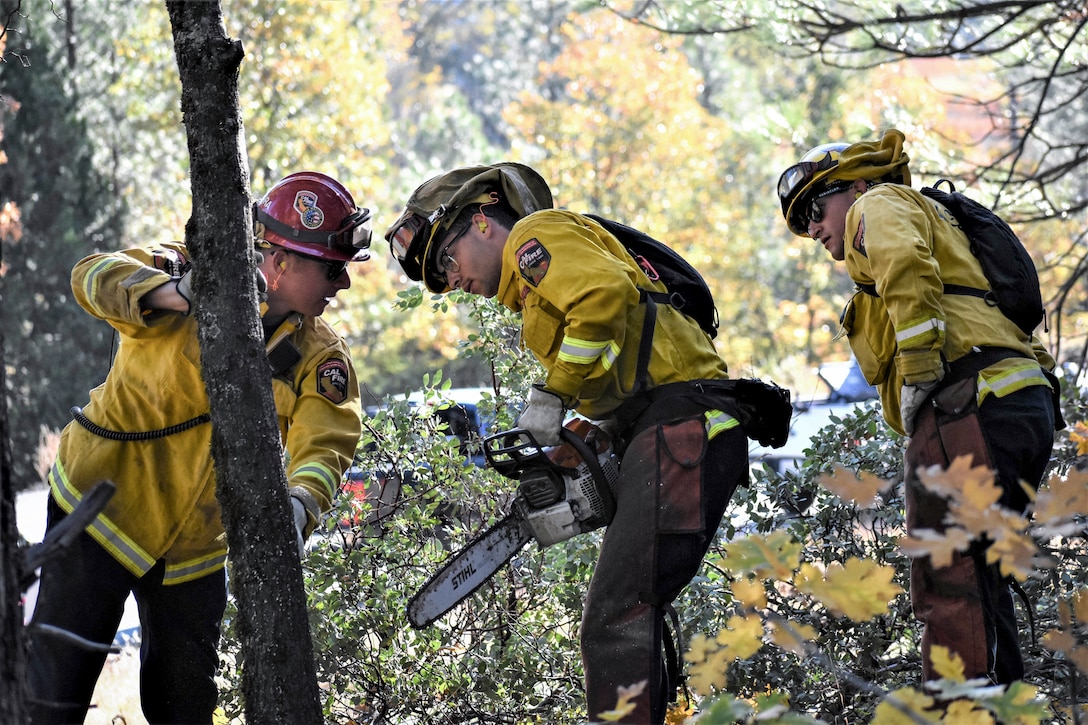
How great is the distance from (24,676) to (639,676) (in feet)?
5.20

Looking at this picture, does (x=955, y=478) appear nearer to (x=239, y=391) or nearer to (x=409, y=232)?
(x=239, y=391)

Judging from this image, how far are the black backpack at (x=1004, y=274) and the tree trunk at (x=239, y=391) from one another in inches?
85.9

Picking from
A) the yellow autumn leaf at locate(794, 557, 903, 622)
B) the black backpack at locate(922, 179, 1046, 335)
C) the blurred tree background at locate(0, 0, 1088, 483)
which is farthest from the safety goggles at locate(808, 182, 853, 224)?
the blurred tree background at locate(0, 0, 1088, 483)

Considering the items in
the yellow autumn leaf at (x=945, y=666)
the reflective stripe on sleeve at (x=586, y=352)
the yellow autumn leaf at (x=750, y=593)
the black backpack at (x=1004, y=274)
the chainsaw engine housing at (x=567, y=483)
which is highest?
the black backpack at (x=1004, y=274)

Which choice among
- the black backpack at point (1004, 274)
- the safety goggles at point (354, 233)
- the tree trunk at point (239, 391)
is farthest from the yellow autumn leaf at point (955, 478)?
the safety goggles at point (354, 233)

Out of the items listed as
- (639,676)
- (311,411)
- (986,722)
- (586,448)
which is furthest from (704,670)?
(311,411)

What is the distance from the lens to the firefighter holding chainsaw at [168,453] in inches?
120

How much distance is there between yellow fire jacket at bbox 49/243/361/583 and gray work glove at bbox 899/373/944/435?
170 centimetres

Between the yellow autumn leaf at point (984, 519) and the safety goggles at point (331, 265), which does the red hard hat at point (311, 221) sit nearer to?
the safety goggles at point (331, 265)

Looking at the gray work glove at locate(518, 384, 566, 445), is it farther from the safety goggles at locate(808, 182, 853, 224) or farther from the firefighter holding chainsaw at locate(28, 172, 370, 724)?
the safety goggles at locate(808, 182, 853, 224)

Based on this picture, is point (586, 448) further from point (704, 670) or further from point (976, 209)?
point (976, 209)

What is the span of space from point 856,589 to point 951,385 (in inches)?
69.1

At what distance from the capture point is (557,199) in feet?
66.6

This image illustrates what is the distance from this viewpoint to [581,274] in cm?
287
